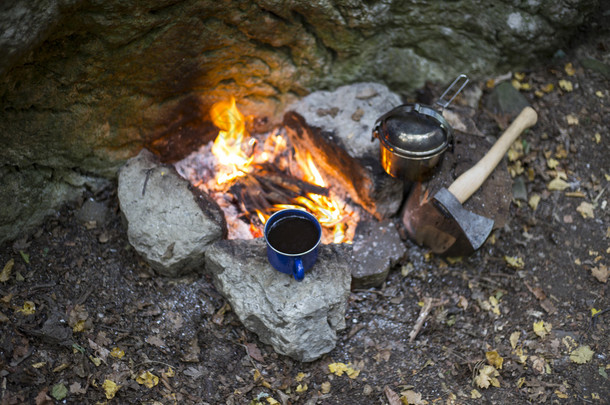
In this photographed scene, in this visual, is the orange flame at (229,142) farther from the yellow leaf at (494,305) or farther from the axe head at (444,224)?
the yellow leaf at (494,305)

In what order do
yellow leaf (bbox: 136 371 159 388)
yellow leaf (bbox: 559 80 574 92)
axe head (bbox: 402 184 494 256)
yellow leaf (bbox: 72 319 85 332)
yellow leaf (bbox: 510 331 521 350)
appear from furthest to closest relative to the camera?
yellow leaf (bbox: 559 80 574 92) < axe head (bbox: 402 184 494 256) < yellow leaf (bbox: 510 331 521 350) < yellow leaf (bbox: 72 319 85 332) < yellow leaf (bbox: 136 371 159 388)

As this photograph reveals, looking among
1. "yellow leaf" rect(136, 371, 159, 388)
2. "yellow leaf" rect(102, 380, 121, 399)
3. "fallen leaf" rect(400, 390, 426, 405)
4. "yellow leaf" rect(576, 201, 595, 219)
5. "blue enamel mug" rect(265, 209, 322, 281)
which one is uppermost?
"blue enamel mug" rect(265, 209, 322, 281)

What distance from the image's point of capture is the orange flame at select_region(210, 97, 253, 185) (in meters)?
4.58

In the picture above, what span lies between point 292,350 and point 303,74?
240cm

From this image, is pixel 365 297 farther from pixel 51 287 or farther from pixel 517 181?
pixel 51 287

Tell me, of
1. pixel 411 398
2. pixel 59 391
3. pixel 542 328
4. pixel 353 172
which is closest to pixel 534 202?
pixel 542 328


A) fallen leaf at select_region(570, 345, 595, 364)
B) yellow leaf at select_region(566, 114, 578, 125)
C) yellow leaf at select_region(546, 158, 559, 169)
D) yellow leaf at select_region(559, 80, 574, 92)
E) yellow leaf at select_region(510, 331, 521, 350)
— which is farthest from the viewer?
yellow leaf at select_region(559, 80, 574, 92)

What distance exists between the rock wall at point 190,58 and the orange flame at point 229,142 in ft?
0.35

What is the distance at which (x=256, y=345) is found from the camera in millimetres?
3713

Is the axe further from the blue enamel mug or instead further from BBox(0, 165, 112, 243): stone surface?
BBox(0, 165, 112, 243): stone surface

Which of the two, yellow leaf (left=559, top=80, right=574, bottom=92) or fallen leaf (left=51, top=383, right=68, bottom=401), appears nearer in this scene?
fallen leaf (left=51, top=383, right=68, bottom=401)

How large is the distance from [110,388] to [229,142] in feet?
7.56

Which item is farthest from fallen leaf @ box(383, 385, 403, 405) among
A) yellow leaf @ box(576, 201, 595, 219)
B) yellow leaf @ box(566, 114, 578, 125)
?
yellow leaf @ box(566, 114, 578, 125)

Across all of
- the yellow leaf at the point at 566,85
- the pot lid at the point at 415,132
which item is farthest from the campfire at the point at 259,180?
the yellow leaf at the point at 566,85
